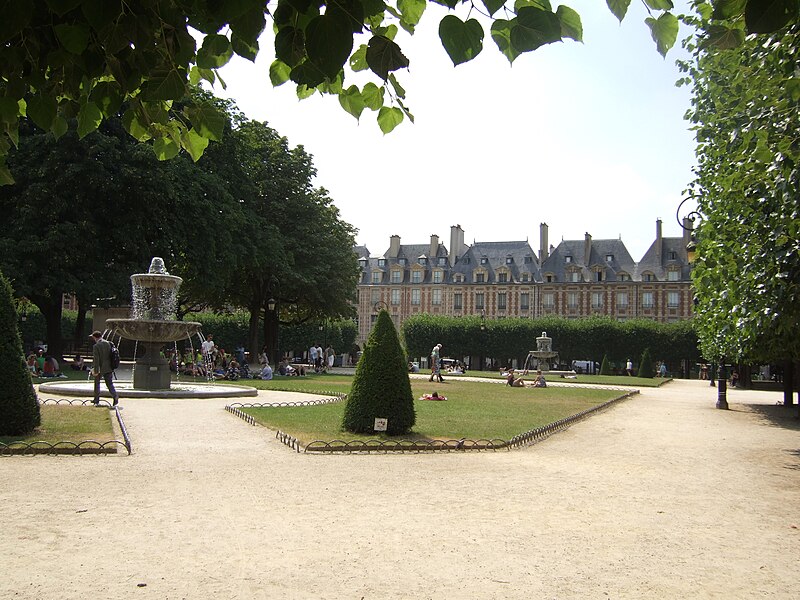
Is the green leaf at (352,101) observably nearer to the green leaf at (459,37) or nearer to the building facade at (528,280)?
the green leaf at (459,37)

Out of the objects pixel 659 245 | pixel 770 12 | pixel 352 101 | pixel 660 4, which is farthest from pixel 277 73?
pixel 659 245

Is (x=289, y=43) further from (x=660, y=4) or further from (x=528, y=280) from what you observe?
(x=528, y=280)

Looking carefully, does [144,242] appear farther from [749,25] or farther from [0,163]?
[749,25]

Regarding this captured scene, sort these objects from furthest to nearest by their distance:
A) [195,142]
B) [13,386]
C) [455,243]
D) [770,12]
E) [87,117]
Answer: [455,243] < [13,386] < [195,142] < [87,117] < [770,12]

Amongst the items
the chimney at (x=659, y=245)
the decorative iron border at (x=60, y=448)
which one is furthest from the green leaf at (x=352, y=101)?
the chimney at (x=659, y=245)

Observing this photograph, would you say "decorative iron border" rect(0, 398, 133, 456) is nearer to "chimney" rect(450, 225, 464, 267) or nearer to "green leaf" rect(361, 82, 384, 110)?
"green leaf" rect(361, 82, 384, 110)

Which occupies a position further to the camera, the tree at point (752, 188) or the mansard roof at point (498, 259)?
the mansard roof at point (498, 259)

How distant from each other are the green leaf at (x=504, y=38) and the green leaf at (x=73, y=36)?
1.50m

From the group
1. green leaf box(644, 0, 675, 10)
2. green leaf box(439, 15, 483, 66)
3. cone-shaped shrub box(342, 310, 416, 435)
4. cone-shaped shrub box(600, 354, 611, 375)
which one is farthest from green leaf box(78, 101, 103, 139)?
cone-shaped shrub box(600, 354, 611, 375)

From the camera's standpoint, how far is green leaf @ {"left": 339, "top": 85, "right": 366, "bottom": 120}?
363cm

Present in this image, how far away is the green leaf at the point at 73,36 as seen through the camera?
2773 millimetres

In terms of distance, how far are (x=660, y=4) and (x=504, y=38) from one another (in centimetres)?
59

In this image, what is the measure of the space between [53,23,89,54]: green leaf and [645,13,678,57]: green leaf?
211 cm

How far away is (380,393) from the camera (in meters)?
12.1
